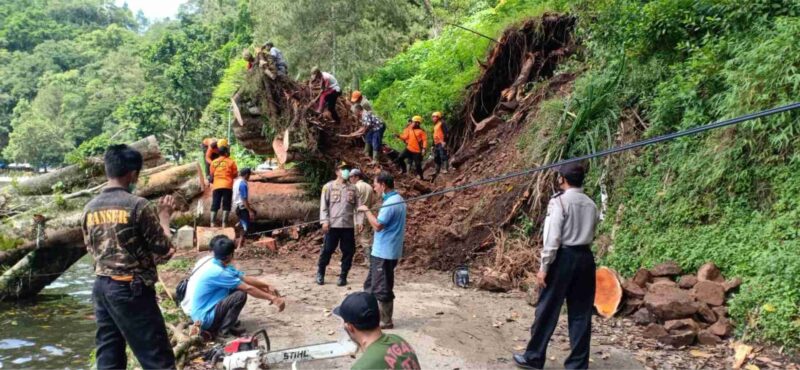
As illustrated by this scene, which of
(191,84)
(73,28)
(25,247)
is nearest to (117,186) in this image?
(25,247)

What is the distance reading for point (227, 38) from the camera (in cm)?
3806

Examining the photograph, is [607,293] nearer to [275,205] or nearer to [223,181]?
[223,181]

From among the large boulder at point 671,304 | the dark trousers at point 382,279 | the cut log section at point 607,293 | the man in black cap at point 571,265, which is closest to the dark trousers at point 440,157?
the cut log section at point 607,293

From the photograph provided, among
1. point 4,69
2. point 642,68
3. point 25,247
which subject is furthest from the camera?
point 4,69

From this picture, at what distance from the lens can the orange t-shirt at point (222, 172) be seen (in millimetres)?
9938

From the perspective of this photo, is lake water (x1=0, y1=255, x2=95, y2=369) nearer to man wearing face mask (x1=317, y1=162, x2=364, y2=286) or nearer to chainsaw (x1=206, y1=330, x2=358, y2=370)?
man wearing face mask (x1=317, y1=162, x2=364, y2=286)

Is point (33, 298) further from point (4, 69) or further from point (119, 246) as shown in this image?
point (4, 69)

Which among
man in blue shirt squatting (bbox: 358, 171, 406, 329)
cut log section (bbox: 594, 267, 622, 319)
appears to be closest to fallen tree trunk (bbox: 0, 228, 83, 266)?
man in blue shirt squatting (bbox: 358, 171, 406, 329)

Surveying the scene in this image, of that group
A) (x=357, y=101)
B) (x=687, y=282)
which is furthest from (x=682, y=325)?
(x=357, y=101)

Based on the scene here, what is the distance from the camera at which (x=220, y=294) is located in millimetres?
5273

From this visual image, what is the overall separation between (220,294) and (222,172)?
5.11 m

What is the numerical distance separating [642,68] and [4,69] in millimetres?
84412

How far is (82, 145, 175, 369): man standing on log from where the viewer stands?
11.4ft

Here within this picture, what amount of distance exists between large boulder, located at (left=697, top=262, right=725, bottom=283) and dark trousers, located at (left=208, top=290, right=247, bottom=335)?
4.79 m
